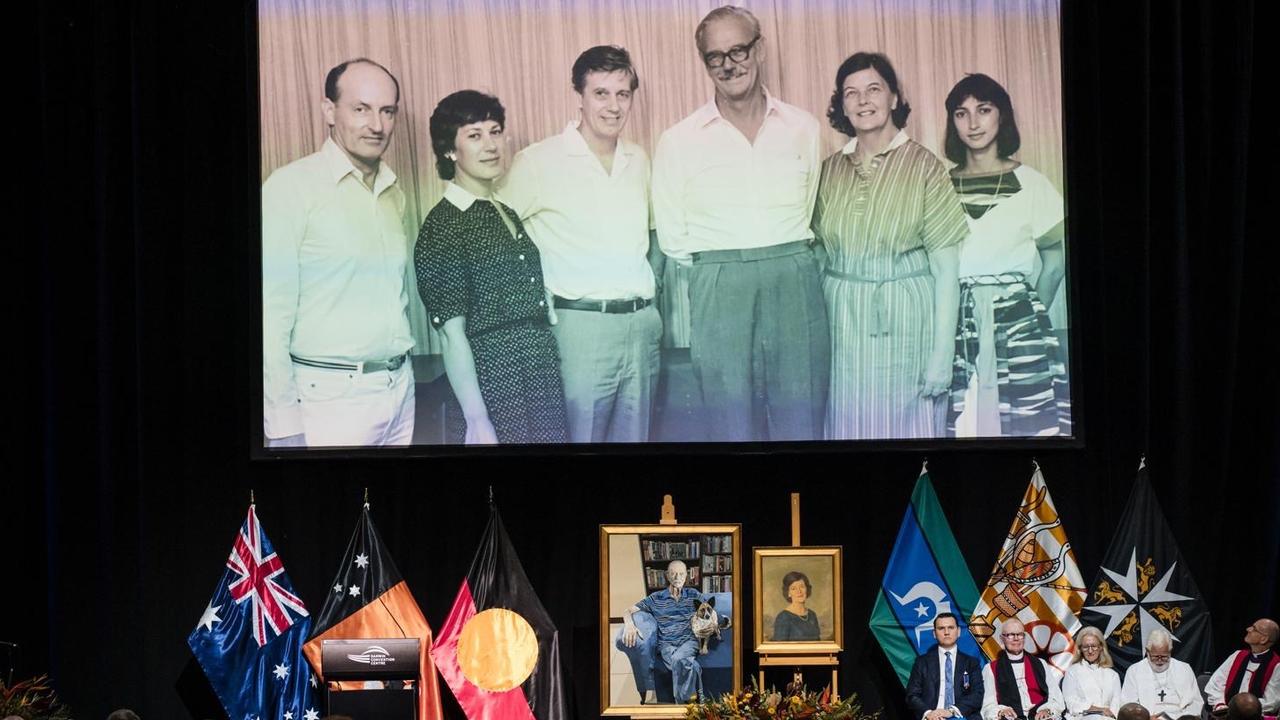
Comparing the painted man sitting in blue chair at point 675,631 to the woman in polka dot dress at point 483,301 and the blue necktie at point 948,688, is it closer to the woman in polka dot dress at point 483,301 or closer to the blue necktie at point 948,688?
the woman in polka dot dress at point 483,301

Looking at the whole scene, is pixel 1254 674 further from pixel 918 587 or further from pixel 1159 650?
pixel 918 587

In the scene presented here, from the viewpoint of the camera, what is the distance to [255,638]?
833cm

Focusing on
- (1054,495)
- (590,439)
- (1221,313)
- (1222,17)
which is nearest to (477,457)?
(590,439)

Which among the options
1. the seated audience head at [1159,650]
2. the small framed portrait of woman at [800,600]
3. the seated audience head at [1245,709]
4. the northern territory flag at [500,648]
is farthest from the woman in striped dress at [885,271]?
the seated audience head at [1245,709]

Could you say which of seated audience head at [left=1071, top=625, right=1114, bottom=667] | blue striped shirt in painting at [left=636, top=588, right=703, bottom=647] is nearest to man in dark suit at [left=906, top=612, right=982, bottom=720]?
A: seated audience head at [left=1071, top=625, right=1114, bottom=667]

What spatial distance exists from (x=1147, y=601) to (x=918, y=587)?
131 centimetres

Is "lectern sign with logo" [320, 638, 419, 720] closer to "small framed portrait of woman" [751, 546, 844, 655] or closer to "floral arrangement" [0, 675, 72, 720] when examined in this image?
"floral arrangement" [0, 675, 72, 720]

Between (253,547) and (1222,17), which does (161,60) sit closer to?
(253,547)

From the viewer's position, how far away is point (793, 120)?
28.8 ft

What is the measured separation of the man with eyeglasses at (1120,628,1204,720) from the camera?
27.1 ft

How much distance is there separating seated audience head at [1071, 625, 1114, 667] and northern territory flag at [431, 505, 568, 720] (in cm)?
291

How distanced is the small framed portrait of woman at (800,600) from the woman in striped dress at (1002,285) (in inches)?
45.7

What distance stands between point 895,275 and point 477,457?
2666mm

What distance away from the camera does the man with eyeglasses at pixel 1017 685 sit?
27.0 ft
